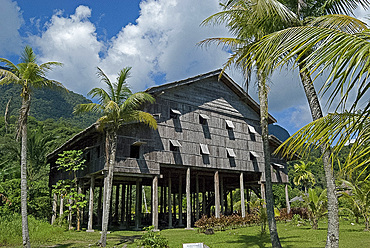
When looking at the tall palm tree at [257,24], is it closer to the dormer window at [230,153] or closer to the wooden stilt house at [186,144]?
the wooden stilt house at [186,144]

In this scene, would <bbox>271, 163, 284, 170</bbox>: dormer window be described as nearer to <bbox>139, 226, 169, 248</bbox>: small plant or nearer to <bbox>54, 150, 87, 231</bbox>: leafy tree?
<bbox>54, 150, 87, 231</bbox>: leafy tree

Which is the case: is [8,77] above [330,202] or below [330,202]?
above

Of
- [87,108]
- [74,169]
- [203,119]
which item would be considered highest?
[203,119]

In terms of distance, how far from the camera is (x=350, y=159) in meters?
3.69

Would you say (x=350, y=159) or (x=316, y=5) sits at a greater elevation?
(x=316, y=5)

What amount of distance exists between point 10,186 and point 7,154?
12.8 metres

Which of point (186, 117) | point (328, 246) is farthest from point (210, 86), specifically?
point (328, 246)

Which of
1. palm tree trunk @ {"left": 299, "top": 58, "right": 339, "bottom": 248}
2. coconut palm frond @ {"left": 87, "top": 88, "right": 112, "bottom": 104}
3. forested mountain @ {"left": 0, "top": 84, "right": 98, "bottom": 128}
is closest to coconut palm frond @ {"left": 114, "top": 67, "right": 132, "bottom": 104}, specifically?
coconut palm frond @ {"left": 87, "top": 88, "right": 112, "bottom": 104}

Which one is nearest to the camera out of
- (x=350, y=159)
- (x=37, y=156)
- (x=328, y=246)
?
(x=350, y=159)

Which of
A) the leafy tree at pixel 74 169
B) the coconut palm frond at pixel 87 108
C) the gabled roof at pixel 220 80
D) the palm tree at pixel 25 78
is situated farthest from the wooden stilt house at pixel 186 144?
the palm tree at pixel 25 78

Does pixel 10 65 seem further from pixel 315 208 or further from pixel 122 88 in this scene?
pixel 315 208

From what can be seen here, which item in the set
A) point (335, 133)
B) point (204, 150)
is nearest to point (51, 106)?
point (204, 150)

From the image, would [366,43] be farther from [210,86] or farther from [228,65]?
[210,86]

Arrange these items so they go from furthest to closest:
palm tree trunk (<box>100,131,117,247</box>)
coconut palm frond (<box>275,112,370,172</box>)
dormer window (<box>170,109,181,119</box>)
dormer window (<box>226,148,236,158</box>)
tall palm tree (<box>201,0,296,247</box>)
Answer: dormer window (<box>226,148,236,158</box>), dormer window (<box>170,109,181,119</box>), palm tree trunk (<box>100,131,117,247</box>), tall palm tree (<box>201,0,296,247</box>), coconut palm frond (<box>275,112,370,172</box>)
